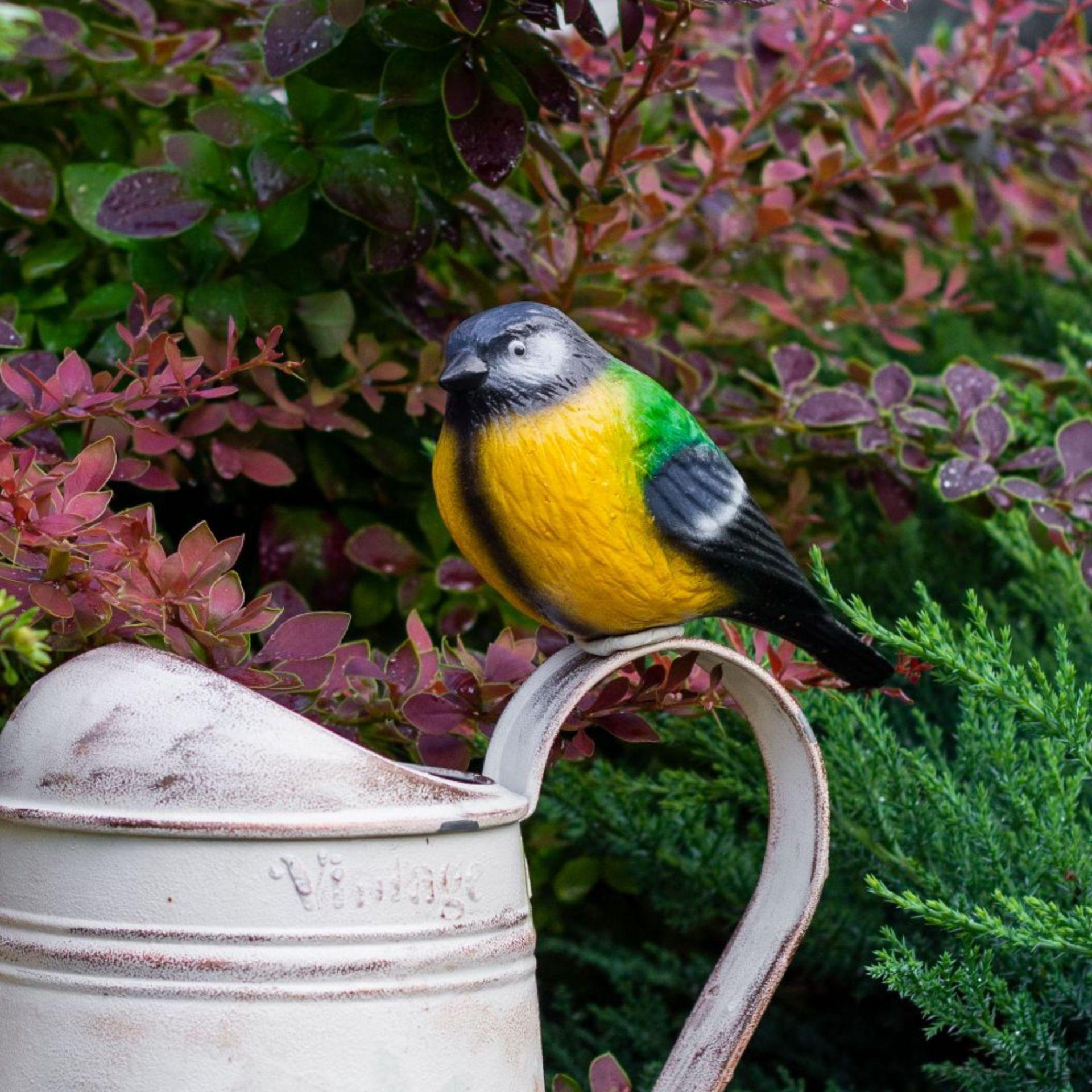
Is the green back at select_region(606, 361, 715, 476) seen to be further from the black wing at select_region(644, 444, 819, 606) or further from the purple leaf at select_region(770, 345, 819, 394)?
the purple leaf at select_region(770, 345, 819, 394)

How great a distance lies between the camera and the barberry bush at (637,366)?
3.26 ft

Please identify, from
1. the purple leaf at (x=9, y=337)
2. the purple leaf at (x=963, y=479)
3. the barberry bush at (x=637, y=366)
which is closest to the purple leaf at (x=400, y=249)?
the barberry bush at (x=637, y=366)

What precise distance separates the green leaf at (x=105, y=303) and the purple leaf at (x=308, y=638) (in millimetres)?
457

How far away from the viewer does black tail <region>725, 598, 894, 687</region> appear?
0.94 m

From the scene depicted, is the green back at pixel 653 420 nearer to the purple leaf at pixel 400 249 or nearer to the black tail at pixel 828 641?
the black tail at pixel 828 641

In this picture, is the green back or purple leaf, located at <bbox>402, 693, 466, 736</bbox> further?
purple leaf, located at <bbox>402, 693, 466, 736</bbox>

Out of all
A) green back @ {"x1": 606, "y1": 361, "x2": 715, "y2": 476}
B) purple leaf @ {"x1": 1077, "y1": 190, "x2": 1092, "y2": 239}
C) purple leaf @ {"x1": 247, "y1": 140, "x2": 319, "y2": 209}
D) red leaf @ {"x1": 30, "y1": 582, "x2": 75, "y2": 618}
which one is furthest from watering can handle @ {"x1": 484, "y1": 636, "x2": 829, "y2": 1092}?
purple leaf @ {"x1": 1077, "y1": 190, "x2": 1092, "y2": 239}

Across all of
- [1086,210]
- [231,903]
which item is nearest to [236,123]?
[231,903]

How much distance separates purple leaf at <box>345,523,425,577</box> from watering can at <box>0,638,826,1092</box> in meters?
0.49

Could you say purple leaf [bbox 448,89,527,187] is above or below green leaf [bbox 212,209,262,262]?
above

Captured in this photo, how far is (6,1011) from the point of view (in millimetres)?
802

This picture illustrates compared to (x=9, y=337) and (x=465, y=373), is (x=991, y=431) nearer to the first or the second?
(x=465, y=373)

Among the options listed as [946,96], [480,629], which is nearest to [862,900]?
[480,629]

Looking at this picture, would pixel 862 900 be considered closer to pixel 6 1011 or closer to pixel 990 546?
pixel 990 546
